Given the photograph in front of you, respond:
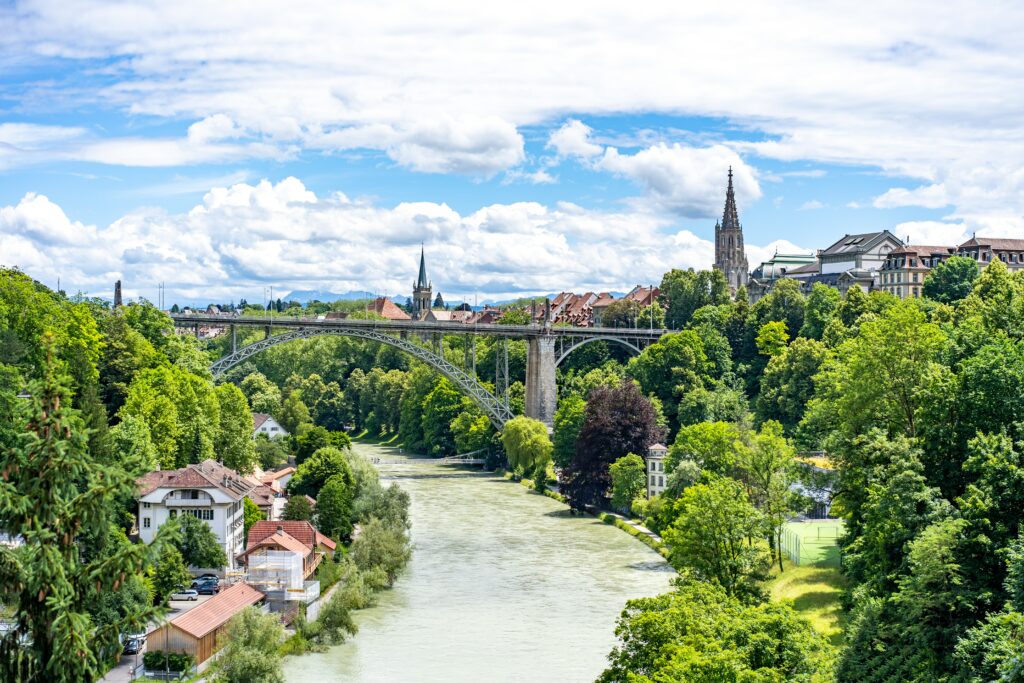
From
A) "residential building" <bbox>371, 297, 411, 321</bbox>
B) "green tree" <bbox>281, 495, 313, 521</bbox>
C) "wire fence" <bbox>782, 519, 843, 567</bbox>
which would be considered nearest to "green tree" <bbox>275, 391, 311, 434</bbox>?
"green tree" <bbox>281, 495, 313, 521</bbox>

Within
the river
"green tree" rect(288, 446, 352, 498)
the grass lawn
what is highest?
"green tree" rect(288, 446, 352, 498)

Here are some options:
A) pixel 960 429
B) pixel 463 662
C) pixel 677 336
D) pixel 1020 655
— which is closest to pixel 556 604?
pixel 463 662

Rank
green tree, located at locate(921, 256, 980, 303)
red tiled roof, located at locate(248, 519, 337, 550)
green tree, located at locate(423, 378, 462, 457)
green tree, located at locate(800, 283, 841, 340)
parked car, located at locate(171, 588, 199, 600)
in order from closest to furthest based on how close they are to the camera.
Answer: parked car, located at locate(171, 588, 199, 600) → red tiled roof, located at locate(248, 519, 337, 550) → green tree, located at locate(921, 256, 980, 303) → green tree, located at locate(800, 283, 841, 340) → green tree, located at locate(423, 378, 462, 457)

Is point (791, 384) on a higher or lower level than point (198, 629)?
higher

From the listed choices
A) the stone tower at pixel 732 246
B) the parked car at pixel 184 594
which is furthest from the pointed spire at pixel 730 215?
the parked car at pixel 184 594

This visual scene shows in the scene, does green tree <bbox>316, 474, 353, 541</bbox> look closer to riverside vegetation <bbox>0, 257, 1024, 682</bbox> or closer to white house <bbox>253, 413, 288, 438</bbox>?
riverside vegetation <bbox>0, 257, 1024, 682</bbox>

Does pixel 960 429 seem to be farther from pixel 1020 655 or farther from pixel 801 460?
pixel 801 460

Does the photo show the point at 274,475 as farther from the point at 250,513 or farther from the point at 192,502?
the point at 192,502

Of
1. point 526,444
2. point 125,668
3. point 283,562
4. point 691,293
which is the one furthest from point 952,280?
point 125,668
